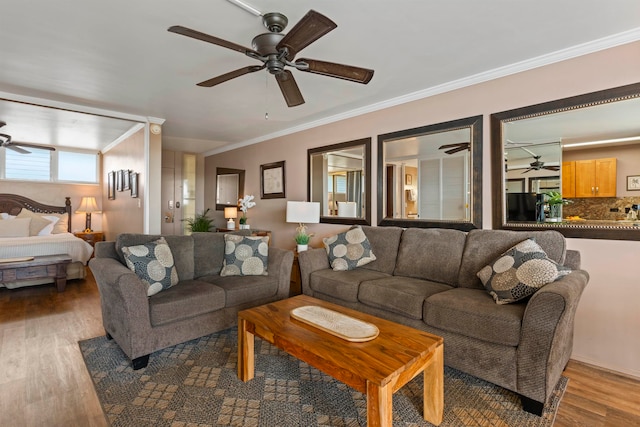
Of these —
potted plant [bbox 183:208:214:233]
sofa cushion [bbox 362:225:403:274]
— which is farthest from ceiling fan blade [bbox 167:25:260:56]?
potted plant [bbox 183:208:214:233]

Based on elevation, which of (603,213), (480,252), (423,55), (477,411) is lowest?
(477,411)

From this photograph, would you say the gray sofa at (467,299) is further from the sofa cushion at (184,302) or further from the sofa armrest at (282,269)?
the sofa cushion at (184,302)

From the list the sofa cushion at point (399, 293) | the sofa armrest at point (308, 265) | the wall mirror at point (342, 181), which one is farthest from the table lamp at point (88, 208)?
the sofa cushion at point (399, 293)

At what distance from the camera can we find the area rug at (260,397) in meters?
1.69

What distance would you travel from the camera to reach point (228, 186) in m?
6.24

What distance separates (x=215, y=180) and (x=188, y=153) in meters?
0.99

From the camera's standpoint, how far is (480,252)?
2.61m

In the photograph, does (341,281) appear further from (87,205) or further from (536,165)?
(87,205)

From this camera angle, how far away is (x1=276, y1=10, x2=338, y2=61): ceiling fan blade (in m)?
1.55

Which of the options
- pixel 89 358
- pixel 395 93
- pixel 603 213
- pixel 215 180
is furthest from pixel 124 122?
pixel 603 213

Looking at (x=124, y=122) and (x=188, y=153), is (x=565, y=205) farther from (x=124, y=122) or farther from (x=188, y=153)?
(x=188, y=153)

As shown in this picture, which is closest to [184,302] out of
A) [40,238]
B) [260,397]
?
[260,397]

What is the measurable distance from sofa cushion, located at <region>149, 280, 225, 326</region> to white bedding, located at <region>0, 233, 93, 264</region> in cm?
298

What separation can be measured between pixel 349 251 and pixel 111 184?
202 inches
